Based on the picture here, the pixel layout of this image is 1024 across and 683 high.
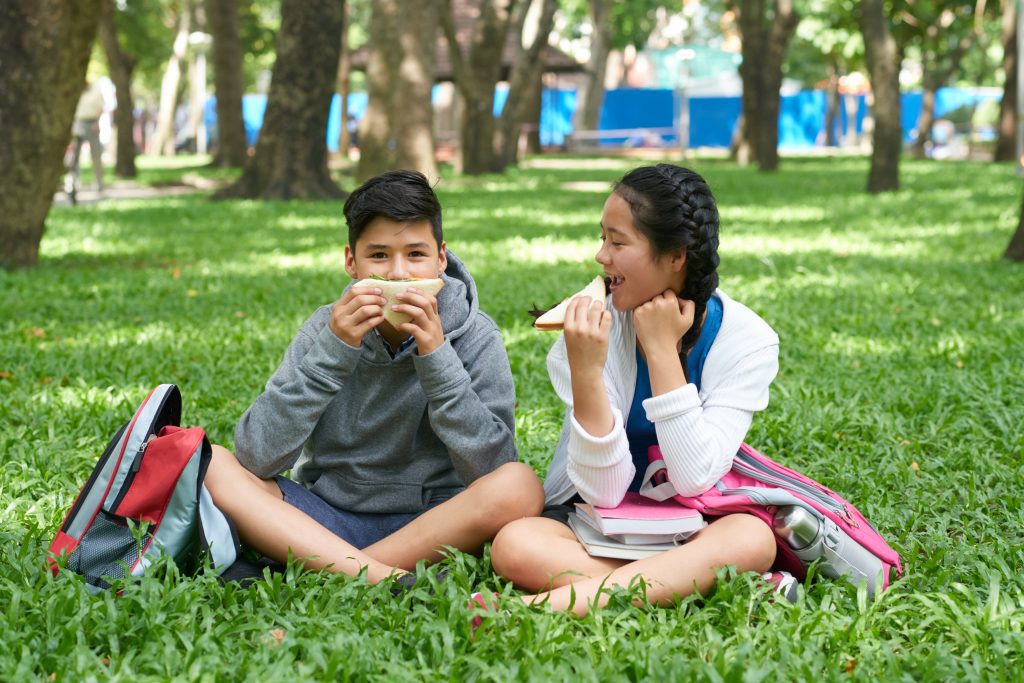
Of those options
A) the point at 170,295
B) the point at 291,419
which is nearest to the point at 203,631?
the point at 291,419

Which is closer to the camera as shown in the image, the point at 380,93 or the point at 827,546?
the point at 827,546

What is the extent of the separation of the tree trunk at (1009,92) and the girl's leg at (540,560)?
21.5m

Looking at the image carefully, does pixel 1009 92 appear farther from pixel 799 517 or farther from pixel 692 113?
pixel 799 517

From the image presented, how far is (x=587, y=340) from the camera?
2680mm

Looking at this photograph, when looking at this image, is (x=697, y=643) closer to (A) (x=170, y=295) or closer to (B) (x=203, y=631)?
(B) (x=203, y=631)

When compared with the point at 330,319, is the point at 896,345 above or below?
below

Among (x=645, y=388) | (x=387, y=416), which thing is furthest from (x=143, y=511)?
(x=645, y=388)

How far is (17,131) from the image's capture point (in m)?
7.71

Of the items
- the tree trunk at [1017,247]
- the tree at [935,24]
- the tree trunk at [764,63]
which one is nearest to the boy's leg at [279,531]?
the tree trunk at [1017,247]

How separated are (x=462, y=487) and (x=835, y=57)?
36.8m

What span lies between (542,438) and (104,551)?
1.79m

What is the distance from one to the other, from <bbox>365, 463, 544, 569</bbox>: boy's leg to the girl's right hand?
1.20 feet

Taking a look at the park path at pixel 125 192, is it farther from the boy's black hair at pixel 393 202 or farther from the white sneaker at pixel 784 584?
the white sneaker at pixel 784 584

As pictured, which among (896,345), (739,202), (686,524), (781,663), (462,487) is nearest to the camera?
(781,663)
